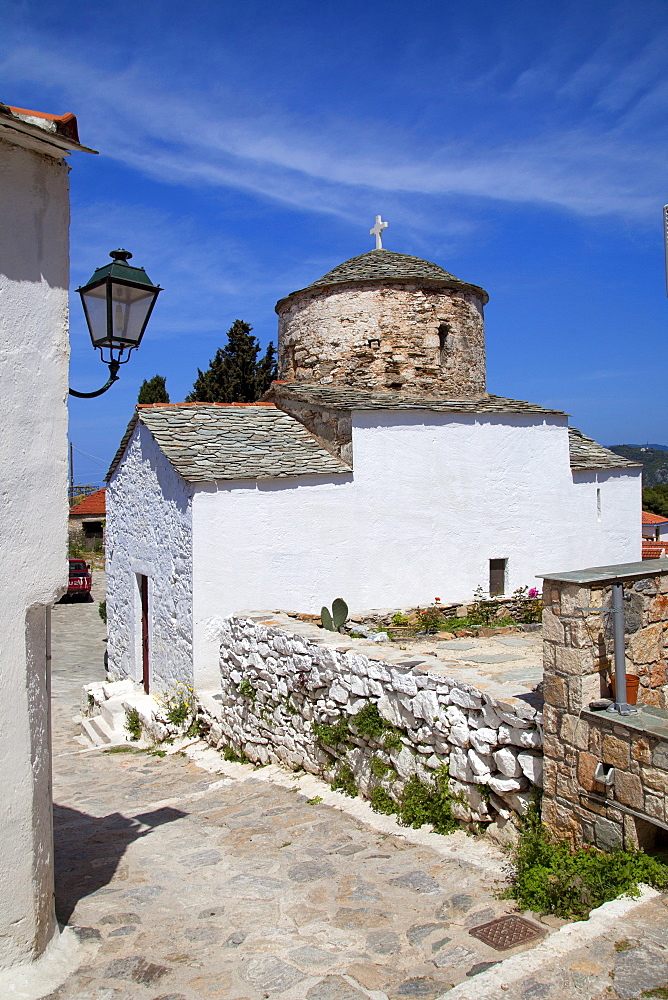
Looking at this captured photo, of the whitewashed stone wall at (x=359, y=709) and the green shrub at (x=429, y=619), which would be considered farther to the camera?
the green shrub at (x=429, y=619)

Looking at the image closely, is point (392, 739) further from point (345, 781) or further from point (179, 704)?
point (179, 704)

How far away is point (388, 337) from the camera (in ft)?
40.7

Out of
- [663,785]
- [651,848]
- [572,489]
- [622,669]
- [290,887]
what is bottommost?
[290,887]

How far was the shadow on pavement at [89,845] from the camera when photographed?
430 centimetres

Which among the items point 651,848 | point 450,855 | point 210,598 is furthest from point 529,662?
point 210,598

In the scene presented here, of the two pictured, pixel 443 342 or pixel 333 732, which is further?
pixel 443 342

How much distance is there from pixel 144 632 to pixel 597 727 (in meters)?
8.57

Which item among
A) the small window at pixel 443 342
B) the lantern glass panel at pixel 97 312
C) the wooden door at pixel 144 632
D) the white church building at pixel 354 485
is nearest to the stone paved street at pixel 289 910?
the lantern glass panel at pixel 97 312

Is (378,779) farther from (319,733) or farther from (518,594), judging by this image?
(518,594)

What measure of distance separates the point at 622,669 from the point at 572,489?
30.0ft

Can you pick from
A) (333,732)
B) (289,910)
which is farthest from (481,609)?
(289,910)

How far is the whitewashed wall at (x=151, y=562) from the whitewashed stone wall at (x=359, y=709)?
116cm

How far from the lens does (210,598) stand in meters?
8.97

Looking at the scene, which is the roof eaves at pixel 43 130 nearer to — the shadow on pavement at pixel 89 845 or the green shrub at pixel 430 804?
the shadow on pavement at pixel 89 845
